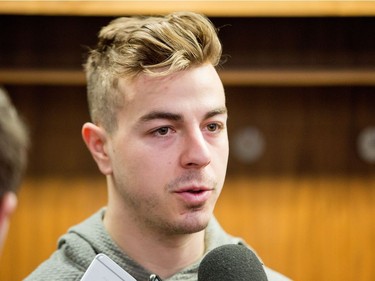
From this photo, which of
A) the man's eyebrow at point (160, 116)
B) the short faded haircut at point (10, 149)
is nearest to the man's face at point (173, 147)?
the man's eyebrow at point (160, 116)

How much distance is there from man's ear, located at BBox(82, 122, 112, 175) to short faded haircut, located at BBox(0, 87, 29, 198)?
2.02ft

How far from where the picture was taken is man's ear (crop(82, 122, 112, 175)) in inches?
51.8

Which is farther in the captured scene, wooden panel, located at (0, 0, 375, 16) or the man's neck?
wooden panel, located at (0, 0, 375, 16)

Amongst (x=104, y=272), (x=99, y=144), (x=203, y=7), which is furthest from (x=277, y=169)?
(x=104, y=272)

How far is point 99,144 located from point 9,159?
2.17ft

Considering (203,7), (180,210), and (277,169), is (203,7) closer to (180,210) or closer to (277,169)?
(277,169)

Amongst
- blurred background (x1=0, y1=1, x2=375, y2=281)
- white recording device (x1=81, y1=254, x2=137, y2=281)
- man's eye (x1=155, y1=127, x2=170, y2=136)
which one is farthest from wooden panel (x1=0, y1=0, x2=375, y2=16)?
white recording device (x1=81, y1=254, x2=137, y2=281)

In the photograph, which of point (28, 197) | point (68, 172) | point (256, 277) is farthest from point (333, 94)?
point (256, 277)

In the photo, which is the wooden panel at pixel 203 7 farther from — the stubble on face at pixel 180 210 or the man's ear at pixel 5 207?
the man's ear at pixel 5 207

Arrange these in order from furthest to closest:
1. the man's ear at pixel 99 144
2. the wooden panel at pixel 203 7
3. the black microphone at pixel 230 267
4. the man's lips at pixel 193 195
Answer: the wooden panel at pixel 203 7
the man's ear at pixel 99 144
the man's lips at pixel 193 195
the black microphone at pixel 230 267

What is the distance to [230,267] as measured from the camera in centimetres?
102

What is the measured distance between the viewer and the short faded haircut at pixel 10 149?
67cm

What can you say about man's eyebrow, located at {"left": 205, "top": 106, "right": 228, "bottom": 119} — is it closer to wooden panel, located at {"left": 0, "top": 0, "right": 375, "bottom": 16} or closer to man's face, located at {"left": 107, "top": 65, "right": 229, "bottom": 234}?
man's face, located at {"left": 107, "top": 65, "right": 229, "bottom": 234}

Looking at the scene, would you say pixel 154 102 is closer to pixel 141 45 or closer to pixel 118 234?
pixel 141 45
